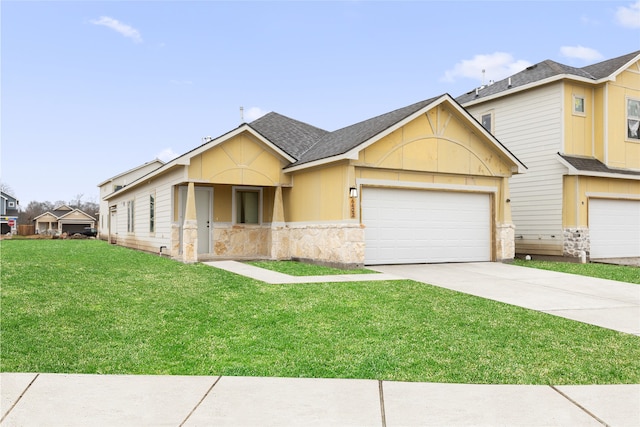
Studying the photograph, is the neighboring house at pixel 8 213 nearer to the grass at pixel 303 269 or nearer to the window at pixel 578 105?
the grass at pixel 303 269

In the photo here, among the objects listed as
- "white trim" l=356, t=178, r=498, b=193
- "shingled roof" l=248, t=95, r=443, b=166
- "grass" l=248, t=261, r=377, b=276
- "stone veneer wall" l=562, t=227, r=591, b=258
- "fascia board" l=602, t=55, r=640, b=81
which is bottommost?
"grass" l=248, t=261, r=377, b=276

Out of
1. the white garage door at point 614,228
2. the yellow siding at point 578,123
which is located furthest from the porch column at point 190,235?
the white garage door at point 614,228

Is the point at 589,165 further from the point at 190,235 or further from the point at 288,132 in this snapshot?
the point at 190,235

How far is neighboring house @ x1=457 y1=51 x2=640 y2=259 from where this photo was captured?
1970cm

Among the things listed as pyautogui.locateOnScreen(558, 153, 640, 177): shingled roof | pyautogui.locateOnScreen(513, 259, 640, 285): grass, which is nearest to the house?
pyautogui.locateOnScreen(513, 259, 640, 285): grass

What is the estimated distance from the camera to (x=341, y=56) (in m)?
21.9

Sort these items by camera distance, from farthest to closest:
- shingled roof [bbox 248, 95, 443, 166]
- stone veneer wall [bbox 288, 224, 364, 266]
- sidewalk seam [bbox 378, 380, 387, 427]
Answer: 1. shingled roof [bbox 248, 95, 443, 166]
2. stone veneer wall [bbox 288, 224, 364, 266]
3. sidewalk seam [bbox 378, 380, 387, 427]

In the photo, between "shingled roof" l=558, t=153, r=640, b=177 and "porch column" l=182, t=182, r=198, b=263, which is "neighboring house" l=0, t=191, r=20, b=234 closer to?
"porch column" l=182, t=182, r=198, b=263

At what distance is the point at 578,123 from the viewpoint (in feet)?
66.4

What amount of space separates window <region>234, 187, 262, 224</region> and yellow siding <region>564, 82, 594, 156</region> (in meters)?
11.5

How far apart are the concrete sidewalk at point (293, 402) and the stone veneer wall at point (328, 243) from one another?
34.0 ft

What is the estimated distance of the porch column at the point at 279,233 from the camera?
18578mm

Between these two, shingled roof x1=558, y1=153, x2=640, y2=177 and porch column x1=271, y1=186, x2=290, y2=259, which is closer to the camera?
porch column x1=271, y1=186, x2=290, y2=259

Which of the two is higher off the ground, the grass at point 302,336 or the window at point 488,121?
the window at point 488,121
